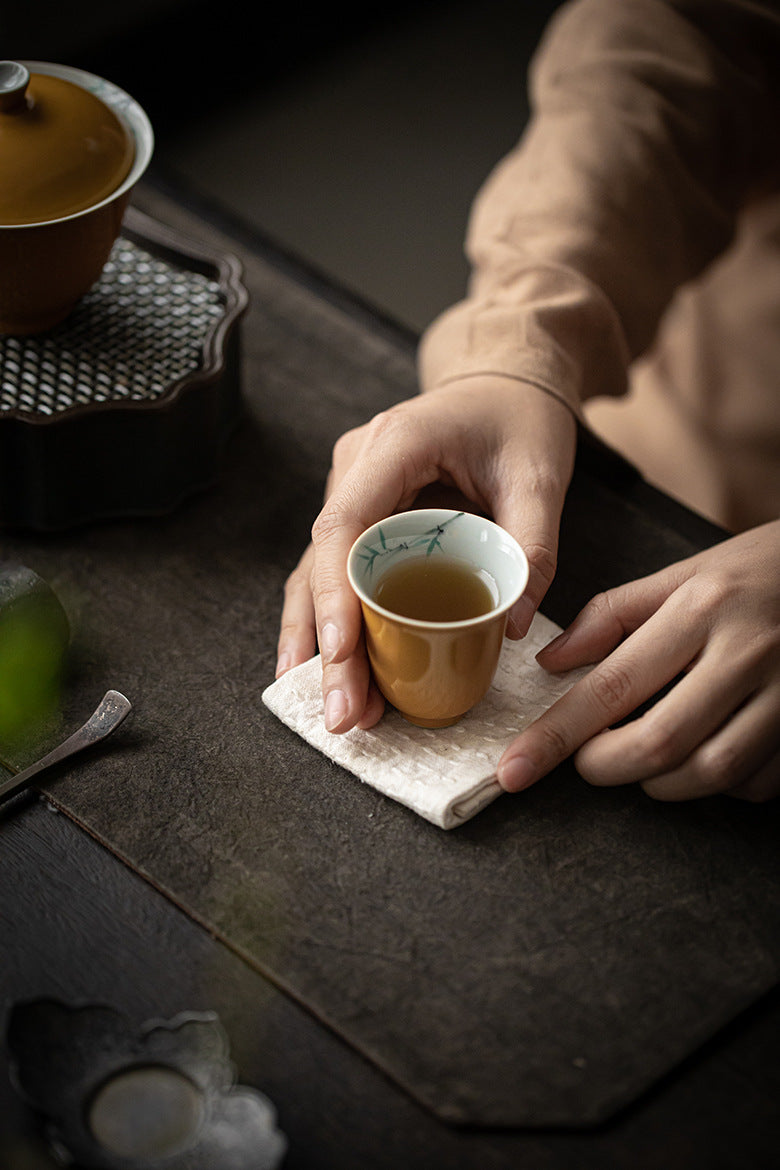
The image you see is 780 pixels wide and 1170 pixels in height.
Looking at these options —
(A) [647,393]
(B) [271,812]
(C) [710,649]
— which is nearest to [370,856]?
(B) [271,812]

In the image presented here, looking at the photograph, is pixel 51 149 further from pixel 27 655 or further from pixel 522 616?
pixel 522 616

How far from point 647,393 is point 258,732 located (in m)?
0.89

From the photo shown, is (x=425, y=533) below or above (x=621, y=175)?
below

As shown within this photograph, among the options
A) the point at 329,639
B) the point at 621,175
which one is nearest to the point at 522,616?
the point at 329,639

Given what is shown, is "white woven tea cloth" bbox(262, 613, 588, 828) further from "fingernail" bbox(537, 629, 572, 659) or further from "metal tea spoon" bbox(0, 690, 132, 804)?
"metal tea spoon" bbox(0, 690, 132, 804)

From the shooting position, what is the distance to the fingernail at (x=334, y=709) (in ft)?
2.61

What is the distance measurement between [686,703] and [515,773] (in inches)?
5.7

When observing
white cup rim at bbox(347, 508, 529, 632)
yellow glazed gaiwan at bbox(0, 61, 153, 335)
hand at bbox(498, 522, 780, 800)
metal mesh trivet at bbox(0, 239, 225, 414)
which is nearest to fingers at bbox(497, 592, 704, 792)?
hand at bbox(498, 522, 780, 800)

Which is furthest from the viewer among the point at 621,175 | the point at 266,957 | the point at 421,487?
the point at 621,175

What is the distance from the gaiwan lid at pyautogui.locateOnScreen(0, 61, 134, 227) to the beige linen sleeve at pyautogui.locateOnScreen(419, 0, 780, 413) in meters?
0.40

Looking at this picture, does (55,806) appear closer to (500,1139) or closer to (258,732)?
(258,732)

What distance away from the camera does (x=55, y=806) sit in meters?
0.79

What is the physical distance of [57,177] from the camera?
854mm

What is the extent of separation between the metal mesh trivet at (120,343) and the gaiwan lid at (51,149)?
0.16 metres
